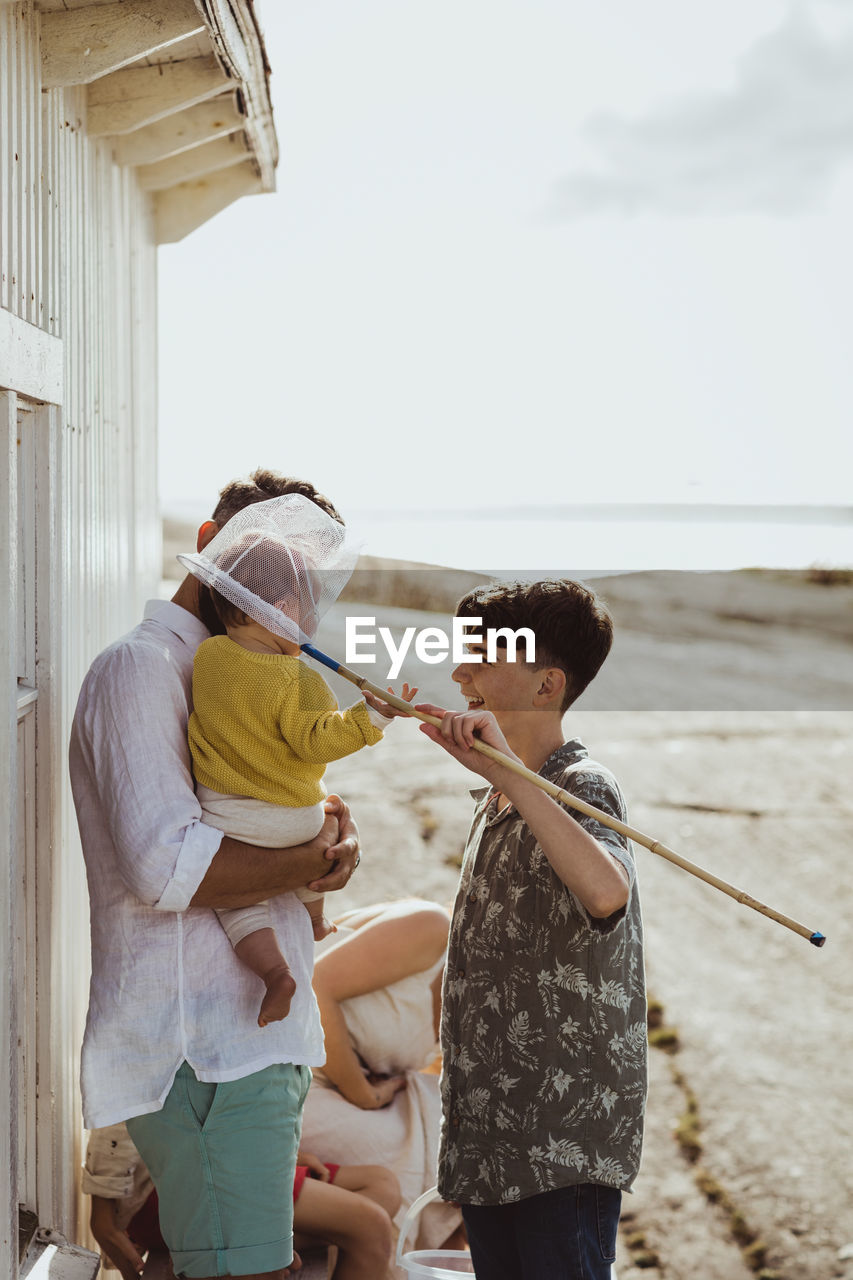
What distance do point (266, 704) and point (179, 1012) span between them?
1.95 feet

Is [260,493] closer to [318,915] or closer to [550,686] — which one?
[550,686]

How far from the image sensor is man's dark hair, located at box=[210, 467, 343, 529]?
234 centimetres

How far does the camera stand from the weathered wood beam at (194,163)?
13.2 feet

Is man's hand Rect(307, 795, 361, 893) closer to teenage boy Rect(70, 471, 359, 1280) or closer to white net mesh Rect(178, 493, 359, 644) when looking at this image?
teenage boy Rect(70, 471, 359, 1280)

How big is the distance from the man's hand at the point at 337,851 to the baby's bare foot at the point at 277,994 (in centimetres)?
21

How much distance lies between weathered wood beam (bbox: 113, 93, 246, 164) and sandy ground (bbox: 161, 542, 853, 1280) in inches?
73.4

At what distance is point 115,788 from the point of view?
81.4 inches

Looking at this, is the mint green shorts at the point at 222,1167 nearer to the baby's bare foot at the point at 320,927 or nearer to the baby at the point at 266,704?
the baby at the point at 266,704

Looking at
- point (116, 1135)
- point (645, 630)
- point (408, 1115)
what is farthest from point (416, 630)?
point (645, 630)

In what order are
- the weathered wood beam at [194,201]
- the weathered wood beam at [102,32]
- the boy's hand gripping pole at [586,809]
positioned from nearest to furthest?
the boy's hand gripping pole at [586,809] → the weathered wood beam at [102,32] → the weathered wood beam at [194,201]

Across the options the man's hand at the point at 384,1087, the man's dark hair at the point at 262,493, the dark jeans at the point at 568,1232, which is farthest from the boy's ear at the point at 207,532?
the man's hand at the point at 384,1087

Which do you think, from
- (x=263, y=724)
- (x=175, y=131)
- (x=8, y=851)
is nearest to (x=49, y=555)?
(x=8, y=851)

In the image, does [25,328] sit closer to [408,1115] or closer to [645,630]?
[408,1115]

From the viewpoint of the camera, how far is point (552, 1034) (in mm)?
2217
